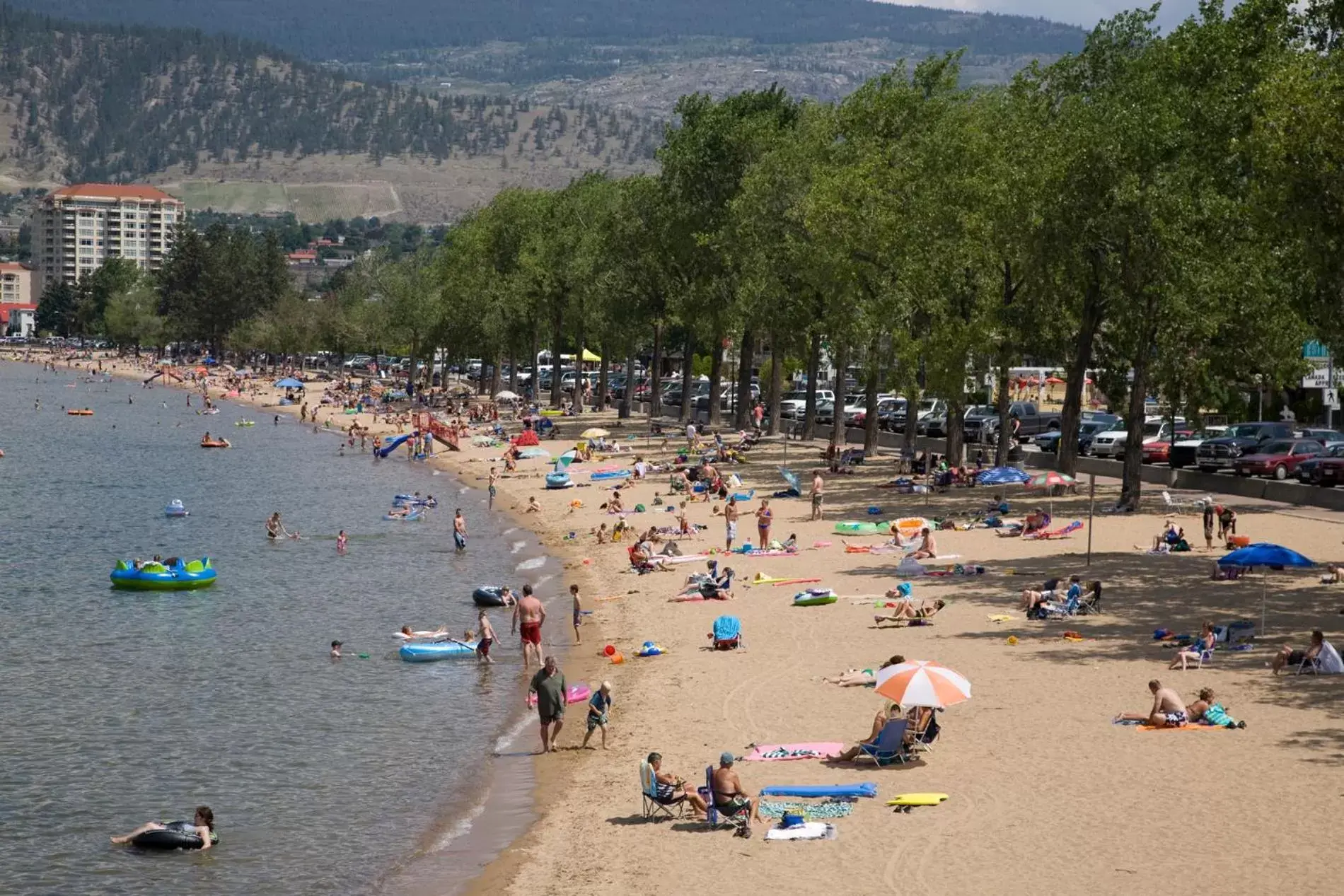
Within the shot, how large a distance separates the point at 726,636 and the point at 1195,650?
8.41 meters

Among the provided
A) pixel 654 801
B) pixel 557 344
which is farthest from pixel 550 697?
pixel 557 344

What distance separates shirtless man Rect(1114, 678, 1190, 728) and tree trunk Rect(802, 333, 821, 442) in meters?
38.5

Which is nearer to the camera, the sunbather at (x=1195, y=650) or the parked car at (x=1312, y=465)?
the sunbather at (x=1195, y=650)

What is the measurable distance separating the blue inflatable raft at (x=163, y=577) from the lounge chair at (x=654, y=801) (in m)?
23.7

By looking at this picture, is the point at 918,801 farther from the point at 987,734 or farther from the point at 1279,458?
the point at 1279,458

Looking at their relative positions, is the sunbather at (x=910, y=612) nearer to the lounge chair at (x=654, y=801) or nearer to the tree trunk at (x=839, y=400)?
the lounge chair at (x=654, y=801)

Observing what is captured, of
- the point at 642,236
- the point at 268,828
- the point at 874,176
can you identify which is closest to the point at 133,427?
the point at 642,236

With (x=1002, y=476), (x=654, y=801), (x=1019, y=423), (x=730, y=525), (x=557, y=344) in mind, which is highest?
(x=557, y=344)

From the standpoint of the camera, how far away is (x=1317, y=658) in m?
25.5

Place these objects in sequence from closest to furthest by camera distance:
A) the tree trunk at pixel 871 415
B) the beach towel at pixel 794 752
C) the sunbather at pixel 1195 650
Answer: the beach towel at pixel 794 752 → the sunbather at pixel 1195 650 → the tree trunk at pixel 871 415

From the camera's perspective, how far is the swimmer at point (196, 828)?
21.3 m

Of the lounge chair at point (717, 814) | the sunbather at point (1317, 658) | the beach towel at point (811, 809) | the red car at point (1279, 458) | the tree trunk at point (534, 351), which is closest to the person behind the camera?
the lounge chair at point (717, 814)

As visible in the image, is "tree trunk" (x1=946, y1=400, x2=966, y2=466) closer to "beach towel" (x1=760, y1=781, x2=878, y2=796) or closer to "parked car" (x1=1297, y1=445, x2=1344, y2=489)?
"parked car" (x1=1297, y1=445, x2=1344, y2=489)

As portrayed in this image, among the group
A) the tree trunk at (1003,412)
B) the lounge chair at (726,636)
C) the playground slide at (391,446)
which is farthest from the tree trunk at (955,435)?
the playground slide at (391,446)
